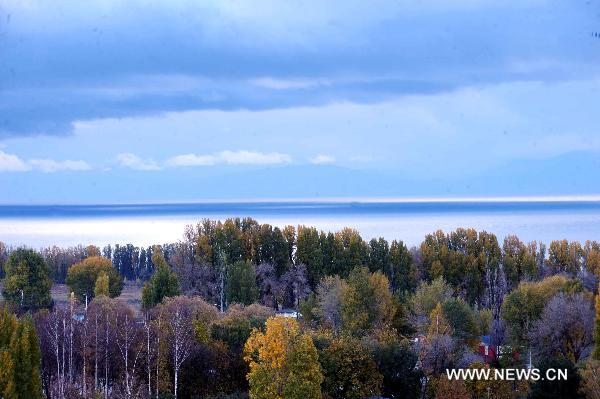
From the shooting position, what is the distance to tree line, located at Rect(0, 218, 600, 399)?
937 inches

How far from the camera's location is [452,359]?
88.2ft

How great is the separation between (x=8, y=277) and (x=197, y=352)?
23.5 metres

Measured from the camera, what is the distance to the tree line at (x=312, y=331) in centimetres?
2380

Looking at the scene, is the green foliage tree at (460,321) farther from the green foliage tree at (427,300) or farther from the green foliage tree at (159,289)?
the green foliage tree at (159,289)

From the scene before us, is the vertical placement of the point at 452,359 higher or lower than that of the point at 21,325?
lower

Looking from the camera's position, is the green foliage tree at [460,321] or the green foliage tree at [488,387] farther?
the green foliage tree at [460,321]

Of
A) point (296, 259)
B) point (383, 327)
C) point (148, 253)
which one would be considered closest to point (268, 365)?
point (383, 327)

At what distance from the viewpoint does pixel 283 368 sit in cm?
2280

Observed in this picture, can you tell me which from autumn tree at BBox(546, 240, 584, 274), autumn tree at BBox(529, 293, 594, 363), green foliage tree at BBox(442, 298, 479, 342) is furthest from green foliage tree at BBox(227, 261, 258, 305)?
autumn tree at BBox(546, 240, 584, 274)

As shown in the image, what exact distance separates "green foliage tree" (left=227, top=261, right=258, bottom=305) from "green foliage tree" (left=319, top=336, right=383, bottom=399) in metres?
19.5

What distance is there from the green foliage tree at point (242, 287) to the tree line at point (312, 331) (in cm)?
8

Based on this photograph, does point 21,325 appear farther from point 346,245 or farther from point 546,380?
point 346,245

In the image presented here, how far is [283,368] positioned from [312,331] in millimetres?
6171

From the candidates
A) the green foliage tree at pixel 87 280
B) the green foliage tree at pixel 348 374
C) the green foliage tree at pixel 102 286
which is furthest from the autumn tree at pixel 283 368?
the green foliage tree at pixel 87 280
